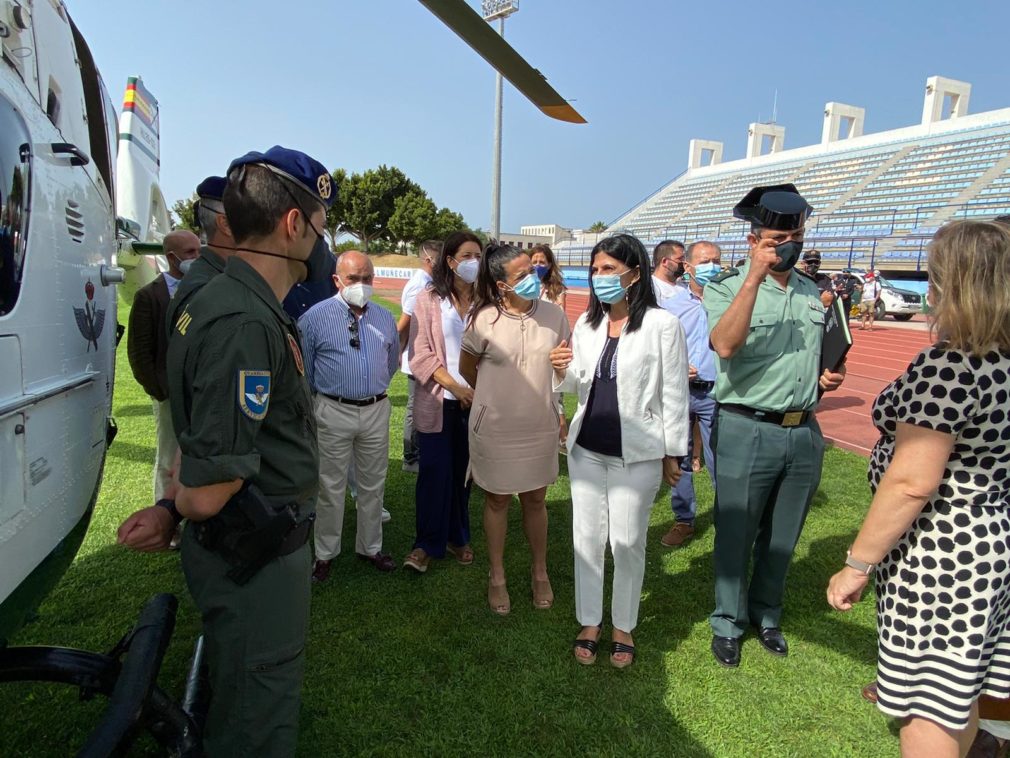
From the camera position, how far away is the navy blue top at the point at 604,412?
9.20ft

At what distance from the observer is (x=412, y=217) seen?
152 feet

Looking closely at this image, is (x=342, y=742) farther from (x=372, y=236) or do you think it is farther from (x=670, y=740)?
(x=372, y=236)

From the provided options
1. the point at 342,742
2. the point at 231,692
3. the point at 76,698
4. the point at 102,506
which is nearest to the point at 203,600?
the point at 231,692

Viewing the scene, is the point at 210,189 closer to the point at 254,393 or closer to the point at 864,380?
the point at 254,393

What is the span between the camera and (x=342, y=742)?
240cm

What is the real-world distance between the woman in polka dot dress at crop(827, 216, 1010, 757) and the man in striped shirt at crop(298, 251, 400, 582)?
2.53 meters

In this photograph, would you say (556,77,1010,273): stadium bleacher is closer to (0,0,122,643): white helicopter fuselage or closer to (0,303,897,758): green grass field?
(0,303,897,758): green grass field

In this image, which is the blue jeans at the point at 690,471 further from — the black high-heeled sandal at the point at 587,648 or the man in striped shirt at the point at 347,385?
the man in striped shirt at the point at 347,385

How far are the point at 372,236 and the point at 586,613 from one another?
159 ft

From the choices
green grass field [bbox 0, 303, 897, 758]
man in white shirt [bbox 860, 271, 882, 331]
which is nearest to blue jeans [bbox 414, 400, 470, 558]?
green grass field [bbox 0, 303, 897, 758]

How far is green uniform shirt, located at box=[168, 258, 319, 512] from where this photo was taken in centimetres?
145

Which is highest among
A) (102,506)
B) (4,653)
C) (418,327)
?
(418,327)

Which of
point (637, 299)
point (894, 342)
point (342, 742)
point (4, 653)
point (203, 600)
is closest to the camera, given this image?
point (203, 600)

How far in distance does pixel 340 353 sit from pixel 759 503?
2.36 metres
